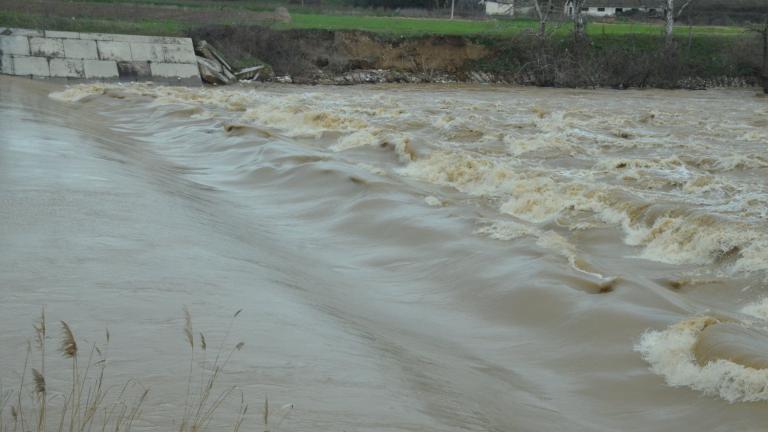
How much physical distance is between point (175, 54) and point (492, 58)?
46.2ft

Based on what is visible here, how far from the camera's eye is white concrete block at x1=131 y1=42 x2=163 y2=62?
32.2 metres

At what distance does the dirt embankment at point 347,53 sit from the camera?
36281 millimetres

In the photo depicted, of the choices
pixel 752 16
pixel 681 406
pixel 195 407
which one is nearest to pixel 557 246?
pixel 681 406

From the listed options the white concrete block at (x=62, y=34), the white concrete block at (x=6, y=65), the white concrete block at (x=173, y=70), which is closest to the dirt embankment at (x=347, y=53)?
the white concrete block at (x=173, y=70)

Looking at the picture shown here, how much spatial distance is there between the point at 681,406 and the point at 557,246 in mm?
3261

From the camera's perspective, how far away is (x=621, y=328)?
5.83m

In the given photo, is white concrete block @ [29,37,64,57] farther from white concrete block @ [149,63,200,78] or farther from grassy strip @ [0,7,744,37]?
white concrete block @ [149,63,200,78]

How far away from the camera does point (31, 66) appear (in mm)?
30250

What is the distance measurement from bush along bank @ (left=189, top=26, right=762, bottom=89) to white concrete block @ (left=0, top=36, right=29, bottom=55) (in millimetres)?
7168

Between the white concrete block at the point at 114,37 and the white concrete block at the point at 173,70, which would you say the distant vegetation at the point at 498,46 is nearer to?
the white concrete block at the point at 114,37

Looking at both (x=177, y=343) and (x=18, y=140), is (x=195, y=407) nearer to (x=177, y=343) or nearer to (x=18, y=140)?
(x=177, y=343)

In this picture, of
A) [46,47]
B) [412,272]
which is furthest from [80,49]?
[412,272]

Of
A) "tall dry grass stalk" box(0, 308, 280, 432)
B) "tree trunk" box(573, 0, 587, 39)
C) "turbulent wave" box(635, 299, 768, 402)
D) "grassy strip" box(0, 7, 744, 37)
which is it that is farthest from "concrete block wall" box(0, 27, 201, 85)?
"tall dry grass stalk" box(0, 308, 280, 432)

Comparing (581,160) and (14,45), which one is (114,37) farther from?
(581,160)
